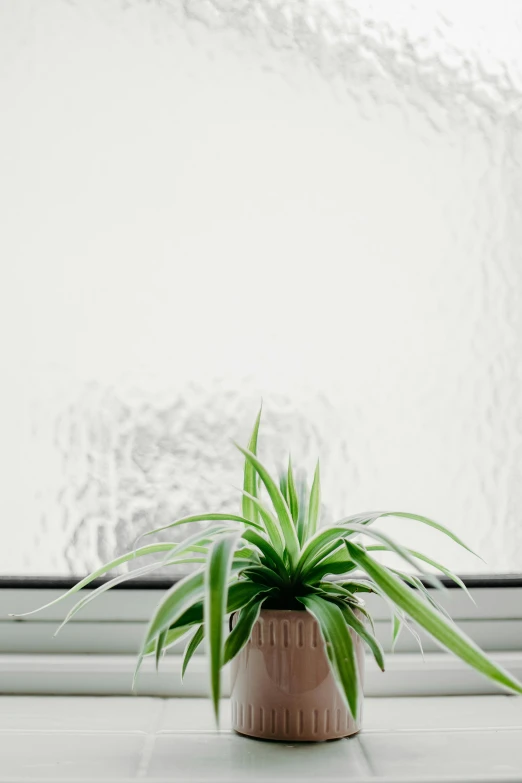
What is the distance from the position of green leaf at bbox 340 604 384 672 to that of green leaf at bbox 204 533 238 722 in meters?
0.15

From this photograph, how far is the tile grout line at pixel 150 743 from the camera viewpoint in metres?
0.65

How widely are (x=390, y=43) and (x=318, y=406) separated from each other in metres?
0.49

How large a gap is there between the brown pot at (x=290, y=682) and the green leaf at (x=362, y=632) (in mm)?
13

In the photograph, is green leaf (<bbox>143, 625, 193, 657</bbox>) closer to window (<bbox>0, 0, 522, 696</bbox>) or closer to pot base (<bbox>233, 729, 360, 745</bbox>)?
pot base (<bbox>233, 729, 360, 745</bbox>)

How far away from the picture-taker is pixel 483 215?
1044 mm

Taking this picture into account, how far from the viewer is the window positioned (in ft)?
3.23

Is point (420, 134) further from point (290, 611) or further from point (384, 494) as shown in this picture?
point (290, 611)

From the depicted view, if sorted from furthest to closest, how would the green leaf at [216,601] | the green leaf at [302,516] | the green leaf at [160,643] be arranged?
1. the green leaf at [302,516]
2. the green leaf at [160,643]
3. the green leaf at [216,601]

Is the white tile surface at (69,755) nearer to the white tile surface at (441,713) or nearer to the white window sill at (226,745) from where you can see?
the white window sill at (226,745)

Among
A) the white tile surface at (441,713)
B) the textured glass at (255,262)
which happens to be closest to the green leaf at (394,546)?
the white tile surface at (441,713)

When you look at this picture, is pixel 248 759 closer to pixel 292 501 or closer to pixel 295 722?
pixel 295 722

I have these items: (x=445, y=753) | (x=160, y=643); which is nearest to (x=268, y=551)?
(x=160, y=643)

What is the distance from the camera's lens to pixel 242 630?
665 millimetres

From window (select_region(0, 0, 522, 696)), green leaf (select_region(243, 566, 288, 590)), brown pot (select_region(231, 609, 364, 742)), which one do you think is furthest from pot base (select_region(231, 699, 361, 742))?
window (select_region(0, 0, 522, 696))
